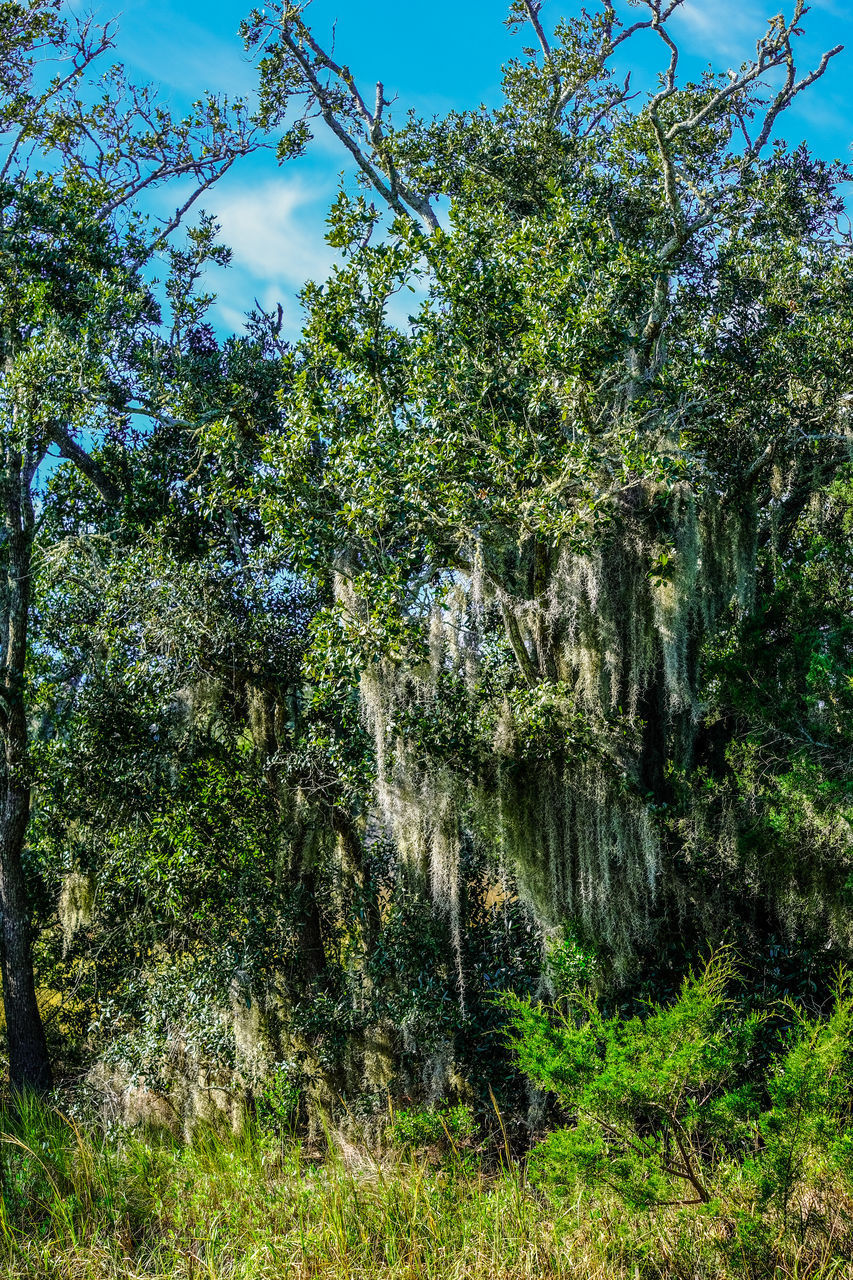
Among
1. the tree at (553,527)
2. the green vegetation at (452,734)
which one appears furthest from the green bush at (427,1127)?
the tree at (553,527)

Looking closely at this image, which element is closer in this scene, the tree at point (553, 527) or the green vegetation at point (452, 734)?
the green vegetation at point (452, 734)

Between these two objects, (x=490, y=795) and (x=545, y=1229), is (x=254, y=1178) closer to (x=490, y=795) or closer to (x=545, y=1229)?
(x=545, y=1229)

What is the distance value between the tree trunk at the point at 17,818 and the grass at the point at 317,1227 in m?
2.54

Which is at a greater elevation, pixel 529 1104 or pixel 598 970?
pixel 598 970

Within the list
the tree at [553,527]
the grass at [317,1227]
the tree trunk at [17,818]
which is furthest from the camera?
the tree trunk at [17,818]

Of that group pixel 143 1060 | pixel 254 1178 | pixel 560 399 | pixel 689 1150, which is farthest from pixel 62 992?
pixel 560 399

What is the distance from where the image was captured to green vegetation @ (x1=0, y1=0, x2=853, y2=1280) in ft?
14.6

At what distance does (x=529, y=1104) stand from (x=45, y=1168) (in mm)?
2991

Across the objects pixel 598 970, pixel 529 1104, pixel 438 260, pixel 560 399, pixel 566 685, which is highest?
pixel 438 260

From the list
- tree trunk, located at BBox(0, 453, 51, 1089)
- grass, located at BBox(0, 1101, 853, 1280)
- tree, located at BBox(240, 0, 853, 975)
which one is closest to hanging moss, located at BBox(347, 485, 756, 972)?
tree, located at BBox(240, 0, 853, 975)

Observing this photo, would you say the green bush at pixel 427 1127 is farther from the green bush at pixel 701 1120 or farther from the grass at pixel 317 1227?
the green bush at pixel 701 1120

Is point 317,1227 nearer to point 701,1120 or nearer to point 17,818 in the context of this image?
point 701,1120

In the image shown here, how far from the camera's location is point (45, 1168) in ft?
16.6

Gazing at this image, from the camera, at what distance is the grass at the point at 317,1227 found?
405cm
